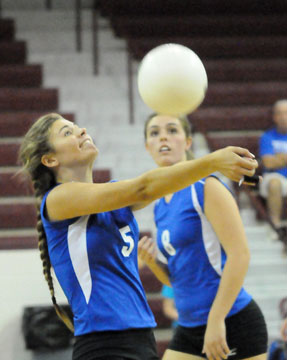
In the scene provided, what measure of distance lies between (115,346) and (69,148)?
0.73 m

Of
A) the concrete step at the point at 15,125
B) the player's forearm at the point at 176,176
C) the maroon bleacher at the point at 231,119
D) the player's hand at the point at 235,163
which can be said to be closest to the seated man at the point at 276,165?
the maroon bleacher at the point at 231,119

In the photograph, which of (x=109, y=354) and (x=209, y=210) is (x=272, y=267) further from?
(x=109, y=354)

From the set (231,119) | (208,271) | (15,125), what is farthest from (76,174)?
(231,119)

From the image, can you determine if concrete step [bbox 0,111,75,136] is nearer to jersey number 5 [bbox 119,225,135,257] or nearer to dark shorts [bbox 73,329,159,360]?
jersey number 5 [bbox 119,225,135,257]

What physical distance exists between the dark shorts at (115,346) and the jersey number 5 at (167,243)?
0.74 metres

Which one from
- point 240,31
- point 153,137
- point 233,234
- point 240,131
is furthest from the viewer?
point 240,31

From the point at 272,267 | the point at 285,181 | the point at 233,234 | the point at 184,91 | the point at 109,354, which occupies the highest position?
the point at 184,91

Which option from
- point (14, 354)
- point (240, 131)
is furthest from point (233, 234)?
point (240, 131)

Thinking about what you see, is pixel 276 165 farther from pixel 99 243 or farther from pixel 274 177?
pixel 99 243

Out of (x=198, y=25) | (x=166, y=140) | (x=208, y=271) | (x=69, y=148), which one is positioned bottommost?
(x=208, y=271)

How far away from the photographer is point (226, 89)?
318 inches

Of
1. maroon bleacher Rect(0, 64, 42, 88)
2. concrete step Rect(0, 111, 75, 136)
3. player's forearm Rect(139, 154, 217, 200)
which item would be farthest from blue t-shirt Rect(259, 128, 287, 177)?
player's forearm Rect(139, 154, 217, 200)

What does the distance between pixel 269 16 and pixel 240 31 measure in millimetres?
694

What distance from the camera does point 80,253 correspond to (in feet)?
8.36
